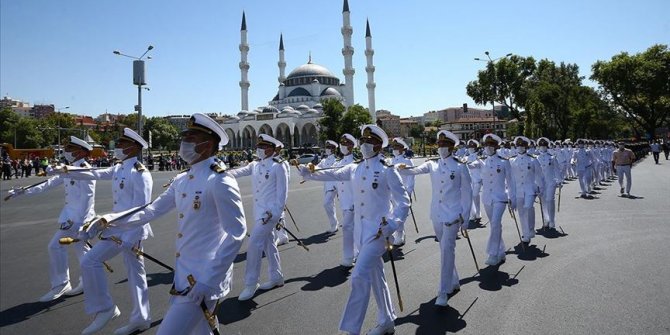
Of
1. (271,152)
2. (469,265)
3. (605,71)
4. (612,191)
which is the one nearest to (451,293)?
(469,265)

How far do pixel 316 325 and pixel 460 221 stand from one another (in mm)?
2575

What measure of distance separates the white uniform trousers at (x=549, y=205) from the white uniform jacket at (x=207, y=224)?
33.0 feet

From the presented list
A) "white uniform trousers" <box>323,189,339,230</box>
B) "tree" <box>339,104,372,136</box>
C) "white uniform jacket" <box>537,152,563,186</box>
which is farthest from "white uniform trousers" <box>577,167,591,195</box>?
"tree" <box>339,104,372,136</box>

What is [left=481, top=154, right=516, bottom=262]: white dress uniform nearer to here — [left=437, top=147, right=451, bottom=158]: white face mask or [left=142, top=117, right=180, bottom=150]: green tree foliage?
[left=437, top=147, right=451, bottom=158]: white face mask

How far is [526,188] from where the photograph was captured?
10.1m

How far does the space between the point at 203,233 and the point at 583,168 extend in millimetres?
18728

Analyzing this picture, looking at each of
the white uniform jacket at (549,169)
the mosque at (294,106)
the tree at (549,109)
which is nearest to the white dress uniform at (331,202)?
the white uniform jacket at (549,169)

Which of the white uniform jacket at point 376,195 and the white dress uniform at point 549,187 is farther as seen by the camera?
the white dress uniform at point 549,187

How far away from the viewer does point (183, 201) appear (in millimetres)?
3814

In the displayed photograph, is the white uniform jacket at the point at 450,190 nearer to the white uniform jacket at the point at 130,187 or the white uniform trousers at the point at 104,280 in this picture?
the white uniform jacket at the point at 130,187

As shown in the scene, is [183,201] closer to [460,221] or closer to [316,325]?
[316,325]

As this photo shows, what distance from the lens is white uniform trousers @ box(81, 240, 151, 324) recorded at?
210 inches

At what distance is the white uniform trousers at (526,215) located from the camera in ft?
31.9

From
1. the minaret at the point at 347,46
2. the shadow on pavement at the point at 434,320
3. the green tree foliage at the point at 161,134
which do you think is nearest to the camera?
the shadow on pavement at the point at 434,320
